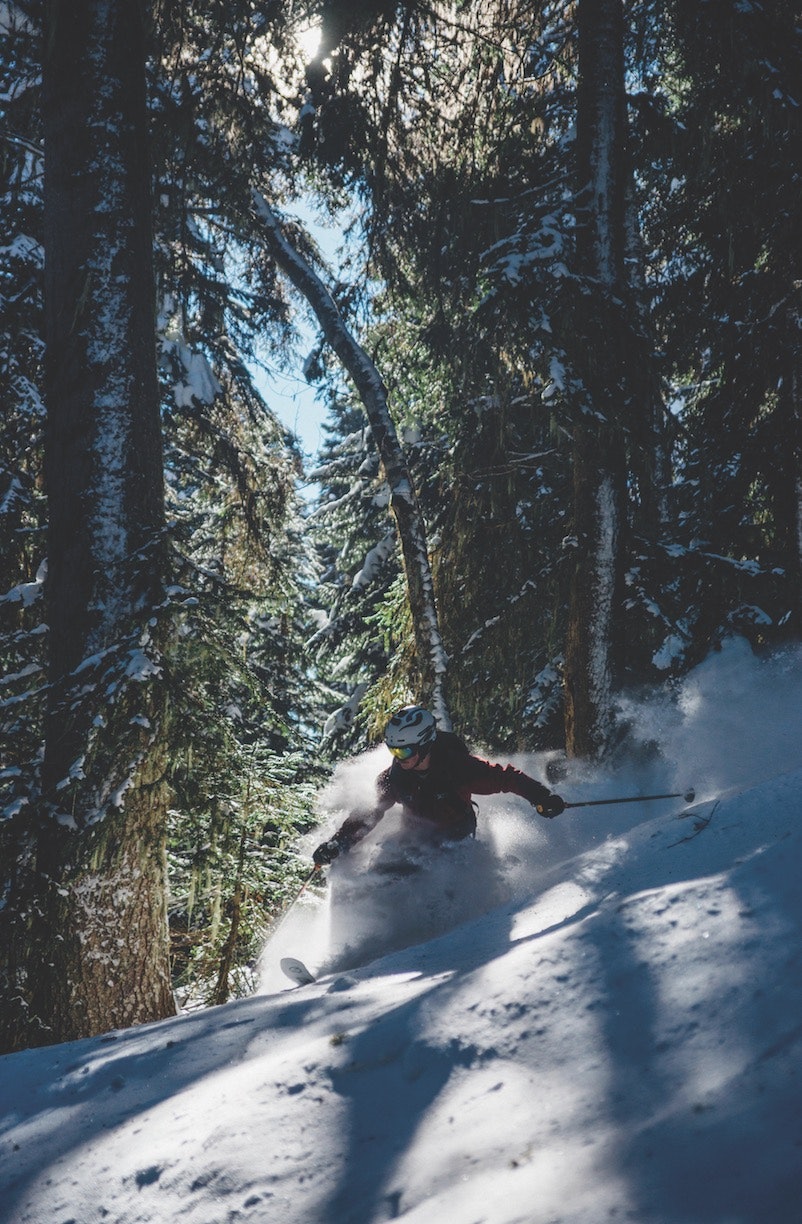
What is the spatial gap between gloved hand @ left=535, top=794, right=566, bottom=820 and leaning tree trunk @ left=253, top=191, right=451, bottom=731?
3086 mm

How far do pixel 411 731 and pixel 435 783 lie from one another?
0.54 meters

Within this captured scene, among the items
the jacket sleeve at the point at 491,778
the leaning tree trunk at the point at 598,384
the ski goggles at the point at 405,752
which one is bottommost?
the jacket sleeve at the point at 491,778

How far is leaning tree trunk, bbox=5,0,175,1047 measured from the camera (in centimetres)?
430

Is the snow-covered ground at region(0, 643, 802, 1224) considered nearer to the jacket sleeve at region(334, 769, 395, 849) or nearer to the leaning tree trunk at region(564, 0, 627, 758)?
the jacket sleeve at region(334, 769, 395, 849)

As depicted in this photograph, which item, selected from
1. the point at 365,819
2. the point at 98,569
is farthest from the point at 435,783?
the point at 98,569

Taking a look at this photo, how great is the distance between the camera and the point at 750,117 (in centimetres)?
692

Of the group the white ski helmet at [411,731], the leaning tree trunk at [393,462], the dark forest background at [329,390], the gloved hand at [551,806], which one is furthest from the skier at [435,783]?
the leaning tree trunk at [393,462]

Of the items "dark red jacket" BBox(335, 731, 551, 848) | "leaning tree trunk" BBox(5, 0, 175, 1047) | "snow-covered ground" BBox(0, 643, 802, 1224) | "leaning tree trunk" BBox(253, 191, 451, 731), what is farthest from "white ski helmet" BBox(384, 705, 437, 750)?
"leaning tree trunk" BBox(253, 191, 451, 731)

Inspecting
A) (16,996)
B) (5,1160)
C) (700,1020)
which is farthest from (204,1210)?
(16,996)

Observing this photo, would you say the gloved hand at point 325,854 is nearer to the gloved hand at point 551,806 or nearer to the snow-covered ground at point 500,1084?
the gloved hand at point 551,806

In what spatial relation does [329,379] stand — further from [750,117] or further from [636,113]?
[750,117]

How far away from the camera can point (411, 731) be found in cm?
613

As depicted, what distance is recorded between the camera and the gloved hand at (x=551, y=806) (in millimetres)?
5852

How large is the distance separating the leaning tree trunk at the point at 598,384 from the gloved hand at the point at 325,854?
3.11m
